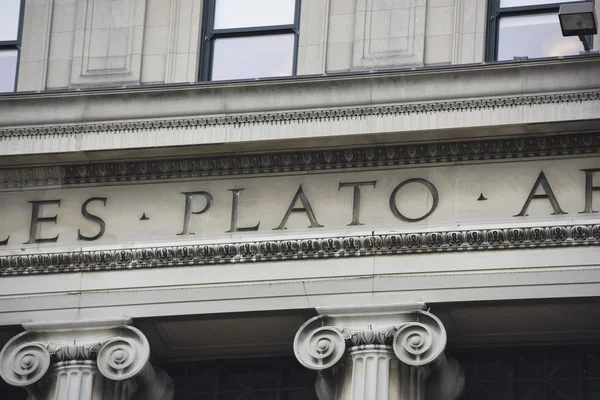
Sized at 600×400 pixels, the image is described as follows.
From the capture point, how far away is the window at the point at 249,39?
29.2 meters

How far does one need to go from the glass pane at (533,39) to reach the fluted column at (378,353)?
4210mm

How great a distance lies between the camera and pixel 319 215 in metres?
27.3

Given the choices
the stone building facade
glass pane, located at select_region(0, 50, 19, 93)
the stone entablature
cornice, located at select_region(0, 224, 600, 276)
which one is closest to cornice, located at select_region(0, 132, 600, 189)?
the stone building facade

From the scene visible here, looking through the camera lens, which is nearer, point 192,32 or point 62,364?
point 62,364

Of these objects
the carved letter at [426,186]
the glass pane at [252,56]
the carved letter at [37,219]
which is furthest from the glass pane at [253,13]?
the carved letter at [37,219]

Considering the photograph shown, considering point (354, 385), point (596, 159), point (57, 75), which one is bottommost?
point (354, 385)

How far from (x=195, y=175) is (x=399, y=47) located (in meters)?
3.40

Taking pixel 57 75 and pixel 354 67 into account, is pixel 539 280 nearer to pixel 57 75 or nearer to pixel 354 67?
pixel 354 67

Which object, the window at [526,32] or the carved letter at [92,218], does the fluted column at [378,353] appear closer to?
the carved letter at [92,218]

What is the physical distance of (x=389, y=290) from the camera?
26.6 m

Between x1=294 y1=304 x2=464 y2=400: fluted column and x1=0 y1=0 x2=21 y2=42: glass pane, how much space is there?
7215 mm

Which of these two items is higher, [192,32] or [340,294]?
[192,32]

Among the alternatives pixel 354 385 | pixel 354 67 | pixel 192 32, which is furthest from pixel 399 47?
pixel 354 385

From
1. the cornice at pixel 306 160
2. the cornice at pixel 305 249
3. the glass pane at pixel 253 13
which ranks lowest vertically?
the cornice at pixel 305 249
